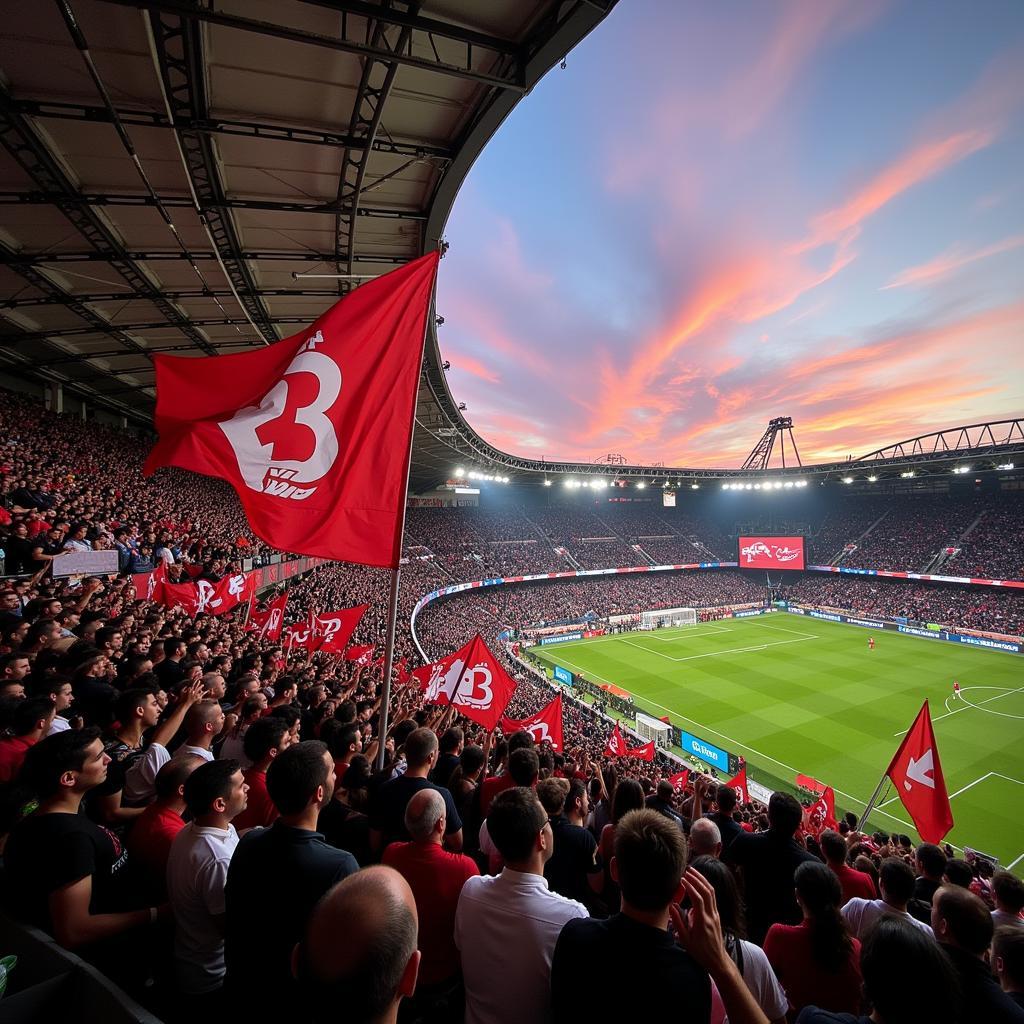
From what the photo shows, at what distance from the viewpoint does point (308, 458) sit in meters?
4.86

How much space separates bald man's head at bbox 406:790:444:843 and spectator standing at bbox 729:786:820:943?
2.82 meters

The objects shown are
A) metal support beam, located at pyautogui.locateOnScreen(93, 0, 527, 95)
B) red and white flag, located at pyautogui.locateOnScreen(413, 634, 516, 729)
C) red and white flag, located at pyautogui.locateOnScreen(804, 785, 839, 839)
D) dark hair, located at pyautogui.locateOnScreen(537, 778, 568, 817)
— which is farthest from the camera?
red and white flag, located at pyautogui.locateOnScreen(804, 785, 839, 839)

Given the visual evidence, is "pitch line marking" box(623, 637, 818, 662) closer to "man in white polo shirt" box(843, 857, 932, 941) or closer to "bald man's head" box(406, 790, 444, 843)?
"man in white polo shirt" box(843, 857, 932, 941)

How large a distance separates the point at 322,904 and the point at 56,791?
2.35 m

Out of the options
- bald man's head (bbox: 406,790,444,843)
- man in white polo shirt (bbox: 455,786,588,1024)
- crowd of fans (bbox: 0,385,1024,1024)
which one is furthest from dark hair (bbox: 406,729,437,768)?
man in white polo shirt (bbox: 455,786,588,1024)

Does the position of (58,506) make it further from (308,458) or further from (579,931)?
(579,931)

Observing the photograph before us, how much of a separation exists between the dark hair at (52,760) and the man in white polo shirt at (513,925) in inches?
92.6

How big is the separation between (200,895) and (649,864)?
235 cm

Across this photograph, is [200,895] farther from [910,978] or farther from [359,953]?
[910,978]

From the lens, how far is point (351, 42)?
22.4 feet

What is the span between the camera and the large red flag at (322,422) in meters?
4.66

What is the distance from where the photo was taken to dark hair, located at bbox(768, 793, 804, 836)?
418 centimetres

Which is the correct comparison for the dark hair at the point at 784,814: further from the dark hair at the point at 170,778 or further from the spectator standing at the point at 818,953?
the dark hair at the point at 170,778

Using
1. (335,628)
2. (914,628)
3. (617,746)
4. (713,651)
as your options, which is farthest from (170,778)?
(914,628)
